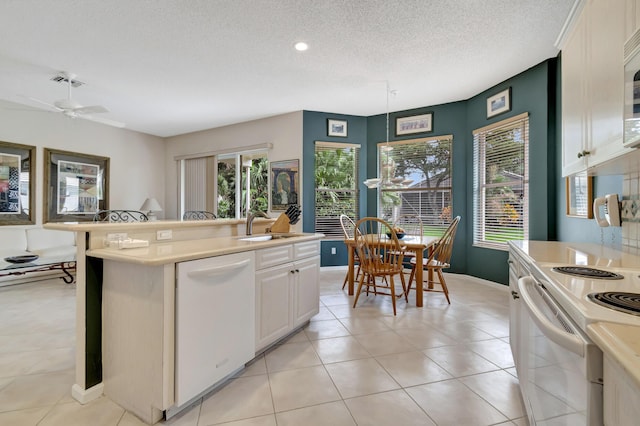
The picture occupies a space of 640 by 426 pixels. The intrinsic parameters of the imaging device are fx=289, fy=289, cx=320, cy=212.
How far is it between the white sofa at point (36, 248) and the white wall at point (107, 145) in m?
0.41

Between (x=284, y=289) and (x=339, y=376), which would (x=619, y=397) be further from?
(x=284, y=289)

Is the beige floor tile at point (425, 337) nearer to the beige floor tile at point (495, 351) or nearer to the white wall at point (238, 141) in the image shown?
the beige floor tile at point (495, 351)

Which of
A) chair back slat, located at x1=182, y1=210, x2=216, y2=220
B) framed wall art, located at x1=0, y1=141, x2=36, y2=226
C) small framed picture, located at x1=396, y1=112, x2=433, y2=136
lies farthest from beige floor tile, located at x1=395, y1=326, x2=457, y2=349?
framed wall art, located at x1=0, y1=141, x2=36, y2=226

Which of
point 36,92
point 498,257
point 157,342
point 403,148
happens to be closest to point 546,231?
point 498,257

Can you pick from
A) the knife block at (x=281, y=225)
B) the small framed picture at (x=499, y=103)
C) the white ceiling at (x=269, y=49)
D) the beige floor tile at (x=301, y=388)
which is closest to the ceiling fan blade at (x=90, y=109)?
the white ceiling at (x=269, y=49)

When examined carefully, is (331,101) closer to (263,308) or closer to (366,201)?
(366,201)

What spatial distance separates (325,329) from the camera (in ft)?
8.79

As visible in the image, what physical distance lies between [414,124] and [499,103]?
1285 millimetres

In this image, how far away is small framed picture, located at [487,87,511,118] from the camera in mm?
3837

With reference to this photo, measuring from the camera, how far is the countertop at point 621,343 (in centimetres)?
51

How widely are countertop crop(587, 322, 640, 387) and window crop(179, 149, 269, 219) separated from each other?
537 cm

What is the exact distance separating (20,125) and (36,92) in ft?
2.71

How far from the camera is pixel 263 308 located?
6.86ft

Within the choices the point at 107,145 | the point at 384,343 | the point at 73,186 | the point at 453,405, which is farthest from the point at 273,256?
the point at 107,145
